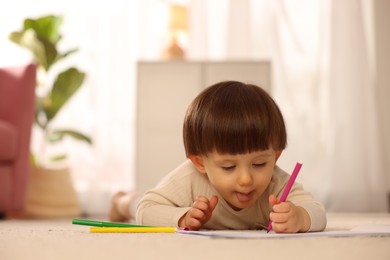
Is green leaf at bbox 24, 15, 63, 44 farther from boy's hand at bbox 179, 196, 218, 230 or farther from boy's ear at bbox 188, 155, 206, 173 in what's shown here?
boy's hand at bbox 179, 196, 218, 230

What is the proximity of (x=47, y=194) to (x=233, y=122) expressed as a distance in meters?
2.20

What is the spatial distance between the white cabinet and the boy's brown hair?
163cm

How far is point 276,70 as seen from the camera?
367cm

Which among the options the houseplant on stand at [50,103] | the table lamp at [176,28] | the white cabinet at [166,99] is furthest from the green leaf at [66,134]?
the table lamp at [176,28]

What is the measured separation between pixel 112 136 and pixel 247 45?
83 centimetres

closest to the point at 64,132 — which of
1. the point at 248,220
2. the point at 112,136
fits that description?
the point at 112,136

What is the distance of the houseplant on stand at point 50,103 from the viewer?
332 centimetres

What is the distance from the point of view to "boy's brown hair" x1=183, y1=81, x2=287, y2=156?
1.29 meters

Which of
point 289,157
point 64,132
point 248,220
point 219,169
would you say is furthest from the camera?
point 289,157

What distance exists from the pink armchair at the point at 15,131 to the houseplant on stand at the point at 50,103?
13.6 inches

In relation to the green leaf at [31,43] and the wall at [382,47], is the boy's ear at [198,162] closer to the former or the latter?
the green leaf at [31,43]

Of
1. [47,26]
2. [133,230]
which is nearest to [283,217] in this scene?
[133,230]

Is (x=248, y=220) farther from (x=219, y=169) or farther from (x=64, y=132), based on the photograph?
(x=64, y=132)

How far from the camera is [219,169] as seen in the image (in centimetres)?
133
